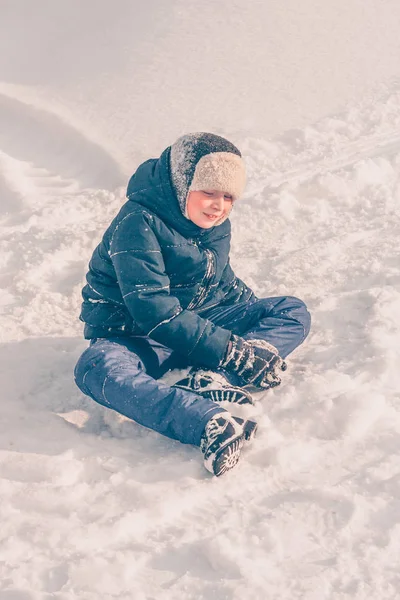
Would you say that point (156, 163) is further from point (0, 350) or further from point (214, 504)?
point (214, 504)

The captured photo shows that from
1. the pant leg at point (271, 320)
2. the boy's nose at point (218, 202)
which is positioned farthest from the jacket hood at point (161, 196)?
the pant leg at point (271, 320)

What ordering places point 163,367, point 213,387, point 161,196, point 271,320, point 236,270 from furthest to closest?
point 236,270, point 271,320, point 163,367, point 161,196, point 213,387

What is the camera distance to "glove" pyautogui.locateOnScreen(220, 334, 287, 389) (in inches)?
120

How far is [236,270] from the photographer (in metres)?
4.03

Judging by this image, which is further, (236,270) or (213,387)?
(236,270)

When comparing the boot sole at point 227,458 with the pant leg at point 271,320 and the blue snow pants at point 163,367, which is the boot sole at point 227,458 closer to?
the blue snow pants at point 163,367

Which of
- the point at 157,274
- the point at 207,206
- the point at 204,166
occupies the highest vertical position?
the point at 204,166

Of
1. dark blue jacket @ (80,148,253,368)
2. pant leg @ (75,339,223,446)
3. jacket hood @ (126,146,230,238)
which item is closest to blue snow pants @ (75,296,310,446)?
pant leg @ (75,339,223,446)

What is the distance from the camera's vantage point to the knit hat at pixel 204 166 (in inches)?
117

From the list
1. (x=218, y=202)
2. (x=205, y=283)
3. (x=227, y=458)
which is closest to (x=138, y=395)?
(x=227, y=458)

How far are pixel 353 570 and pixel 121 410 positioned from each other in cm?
101

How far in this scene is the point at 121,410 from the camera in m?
2.88

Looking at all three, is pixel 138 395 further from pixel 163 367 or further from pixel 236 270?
pixel 236 270

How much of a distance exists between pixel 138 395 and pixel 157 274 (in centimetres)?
45
